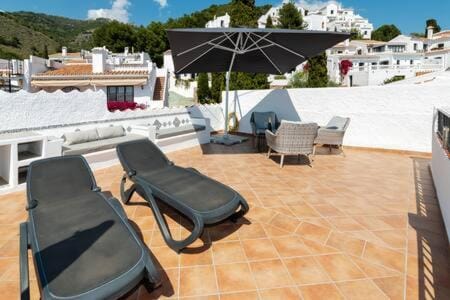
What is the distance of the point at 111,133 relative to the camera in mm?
7578

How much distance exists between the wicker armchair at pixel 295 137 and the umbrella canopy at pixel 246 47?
6.48 feet

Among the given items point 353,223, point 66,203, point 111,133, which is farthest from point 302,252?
point 111,133

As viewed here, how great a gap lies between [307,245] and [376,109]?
7518 mm

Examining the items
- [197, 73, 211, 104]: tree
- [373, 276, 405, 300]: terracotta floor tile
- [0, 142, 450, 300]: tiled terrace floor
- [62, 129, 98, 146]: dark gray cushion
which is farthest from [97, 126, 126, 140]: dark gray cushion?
[197, 73, 211, 104]: tree

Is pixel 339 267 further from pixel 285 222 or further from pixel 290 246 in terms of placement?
pixel 285 222

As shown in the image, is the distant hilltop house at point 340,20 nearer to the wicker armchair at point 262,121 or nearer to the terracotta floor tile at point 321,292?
the wicker armchair at point 262,121

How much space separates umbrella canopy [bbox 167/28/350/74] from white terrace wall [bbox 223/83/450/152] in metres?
2.13

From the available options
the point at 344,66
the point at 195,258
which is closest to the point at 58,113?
the point at 195,258

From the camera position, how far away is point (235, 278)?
294 centimetres

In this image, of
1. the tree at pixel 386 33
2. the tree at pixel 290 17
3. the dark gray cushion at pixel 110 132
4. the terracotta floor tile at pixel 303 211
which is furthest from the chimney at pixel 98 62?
the tree at pixel 386 33

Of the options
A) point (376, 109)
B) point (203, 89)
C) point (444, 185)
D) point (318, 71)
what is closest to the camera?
point (444, 185)

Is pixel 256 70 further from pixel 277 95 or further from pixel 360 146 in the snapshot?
pixel 360 146

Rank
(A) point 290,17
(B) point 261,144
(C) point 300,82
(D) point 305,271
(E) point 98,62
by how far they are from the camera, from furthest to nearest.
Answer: (A) point 290,17, (E) point 98,62, (C) point 300,82, (B) point 261,144, (D) point 305,271

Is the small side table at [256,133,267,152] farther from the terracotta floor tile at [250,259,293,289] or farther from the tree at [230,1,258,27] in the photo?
the tree at [230,1,258,27]
